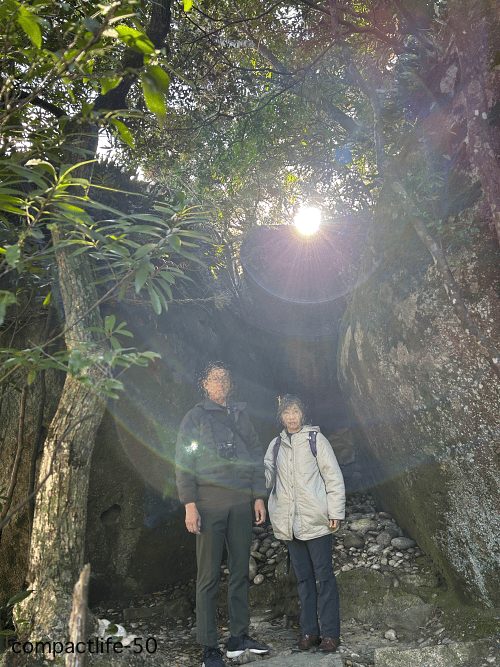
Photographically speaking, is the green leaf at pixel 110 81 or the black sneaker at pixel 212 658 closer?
the green leaf at pixel 110 81

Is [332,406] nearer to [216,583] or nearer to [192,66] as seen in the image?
[216,583]

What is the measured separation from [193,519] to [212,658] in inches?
38.2

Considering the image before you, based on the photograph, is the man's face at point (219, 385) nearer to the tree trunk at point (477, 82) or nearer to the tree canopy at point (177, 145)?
the tree canopy at point (177, 145)

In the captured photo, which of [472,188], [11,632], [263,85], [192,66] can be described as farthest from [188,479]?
[263,85]

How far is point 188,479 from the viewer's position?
12.9ft

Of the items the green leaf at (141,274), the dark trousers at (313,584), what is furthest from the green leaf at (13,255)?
the dark trousers at (313,584)

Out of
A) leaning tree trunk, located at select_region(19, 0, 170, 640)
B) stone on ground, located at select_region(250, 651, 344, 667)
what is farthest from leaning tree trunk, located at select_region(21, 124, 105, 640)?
stone on ground, located at select_region(250, 651, 344, 667)

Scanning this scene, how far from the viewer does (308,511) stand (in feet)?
12.8

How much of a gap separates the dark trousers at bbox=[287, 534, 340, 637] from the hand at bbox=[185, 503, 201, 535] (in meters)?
0.80

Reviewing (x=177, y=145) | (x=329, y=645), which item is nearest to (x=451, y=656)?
(x=329, y=645)

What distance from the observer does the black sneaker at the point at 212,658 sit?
3.45 meters

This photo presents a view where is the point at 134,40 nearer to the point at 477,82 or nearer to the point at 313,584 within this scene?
the point at 477,82

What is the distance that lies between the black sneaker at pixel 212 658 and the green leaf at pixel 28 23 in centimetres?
387

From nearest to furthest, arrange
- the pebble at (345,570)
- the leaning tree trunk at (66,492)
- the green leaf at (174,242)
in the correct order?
the green leaf at (174,242)
the leaning tree trunk at (66,492)
the pebble at (345,570)
